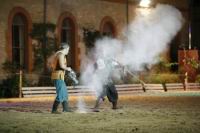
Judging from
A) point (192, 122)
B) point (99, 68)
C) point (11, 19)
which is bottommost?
point (192, 122)

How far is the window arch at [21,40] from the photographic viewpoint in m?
29.1

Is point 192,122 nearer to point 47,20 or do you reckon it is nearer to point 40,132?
point 40,132

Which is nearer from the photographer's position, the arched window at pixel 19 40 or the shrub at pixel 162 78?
the arched window at pixel 19 40

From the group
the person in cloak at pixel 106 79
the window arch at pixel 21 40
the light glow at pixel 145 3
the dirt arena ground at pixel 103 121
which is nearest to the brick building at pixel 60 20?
the window arch at pixel 21 40

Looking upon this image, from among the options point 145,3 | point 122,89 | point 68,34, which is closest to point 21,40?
point 68,34

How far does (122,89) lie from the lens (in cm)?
3050

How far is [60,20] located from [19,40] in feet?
9.47

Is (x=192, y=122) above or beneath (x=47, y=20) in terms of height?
beneath

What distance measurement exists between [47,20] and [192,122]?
17.3 metres

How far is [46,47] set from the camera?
99.6 ft

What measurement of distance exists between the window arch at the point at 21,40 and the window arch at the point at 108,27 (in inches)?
232

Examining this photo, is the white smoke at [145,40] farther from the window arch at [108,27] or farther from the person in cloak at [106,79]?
the person in cloak at [106,79]

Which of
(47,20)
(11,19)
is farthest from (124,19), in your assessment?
(11,19)

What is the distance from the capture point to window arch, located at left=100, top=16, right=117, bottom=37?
3425cm
